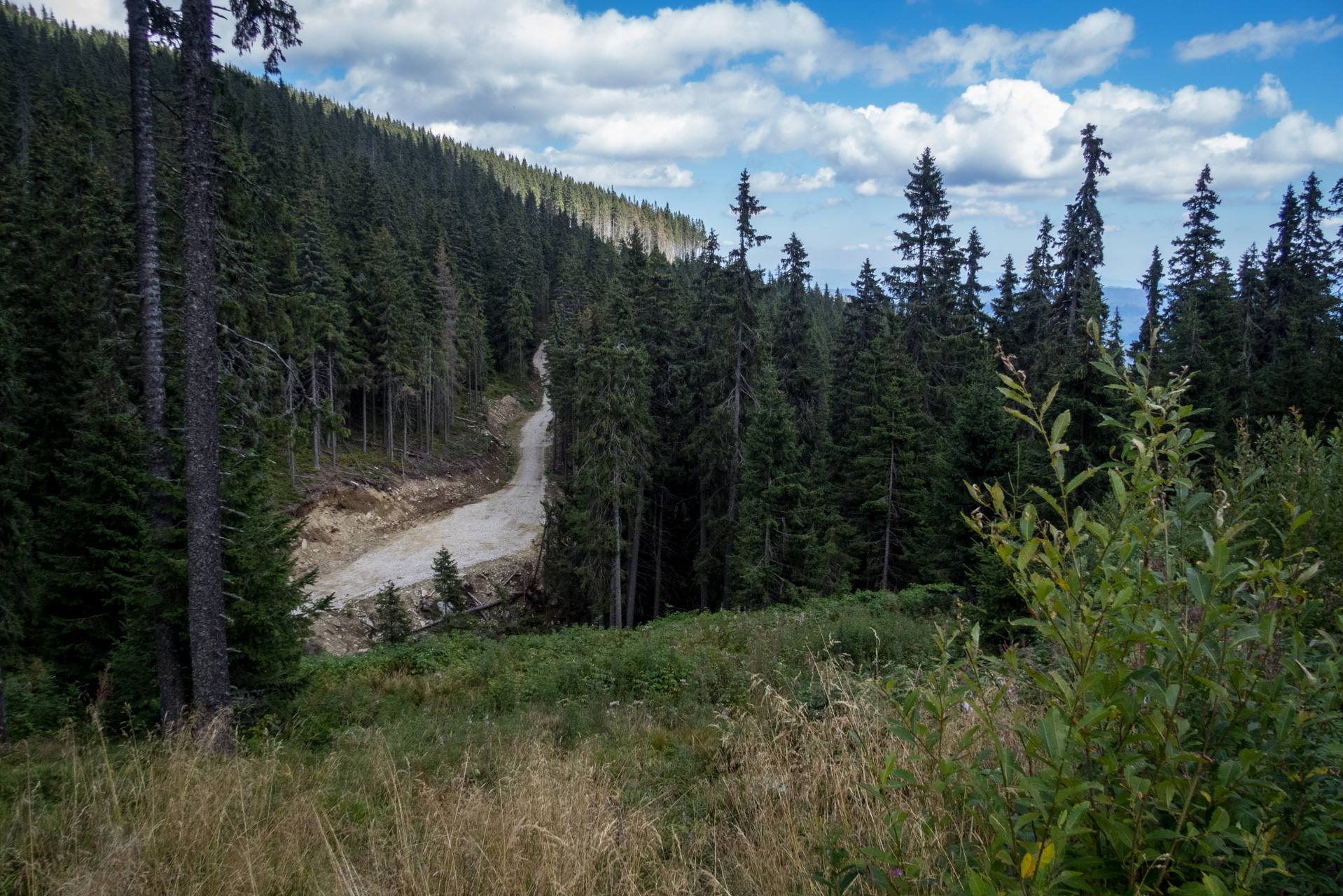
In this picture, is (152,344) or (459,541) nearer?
(152,344)

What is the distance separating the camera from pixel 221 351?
319 inches

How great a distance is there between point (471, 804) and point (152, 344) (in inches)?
316

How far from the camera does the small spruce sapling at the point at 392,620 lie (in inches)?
825

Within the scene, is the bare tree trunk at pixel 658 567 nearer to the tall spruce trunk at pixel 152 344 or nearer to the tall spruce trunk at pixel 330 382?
the tall spruce trunk at pixel 330 382

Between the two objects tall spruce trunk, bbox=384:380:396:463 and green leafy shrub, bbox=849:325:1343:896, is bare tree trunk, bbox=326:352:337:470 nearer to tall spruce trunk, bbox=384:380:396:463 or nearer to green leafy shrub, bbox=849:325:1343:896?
tall spruce trunk, bbox=384:380:396:463

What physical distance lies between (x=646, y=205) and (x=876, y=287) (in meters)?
153

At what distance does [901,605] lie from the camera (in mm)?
13992

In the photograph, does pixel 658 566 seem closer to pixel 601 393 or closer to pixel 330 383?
pixel 601 393

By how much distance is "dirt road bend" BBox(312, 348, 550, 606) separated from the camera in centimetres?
2722

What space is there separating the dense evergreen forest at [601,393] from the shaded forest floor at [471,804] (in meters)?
1.83

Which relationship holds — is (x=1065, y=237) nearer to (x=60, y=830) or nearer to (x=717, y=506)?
(x=717, y=506)

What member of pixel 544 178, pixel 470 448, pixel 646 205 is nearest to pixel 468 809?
pixel 470 448

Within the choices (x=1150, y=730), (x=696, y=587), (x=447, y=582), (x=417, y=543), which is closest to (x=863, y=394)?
(x=696, y=587)

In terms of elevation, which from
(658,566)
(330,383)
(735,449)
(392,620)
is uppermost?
(330,383)
